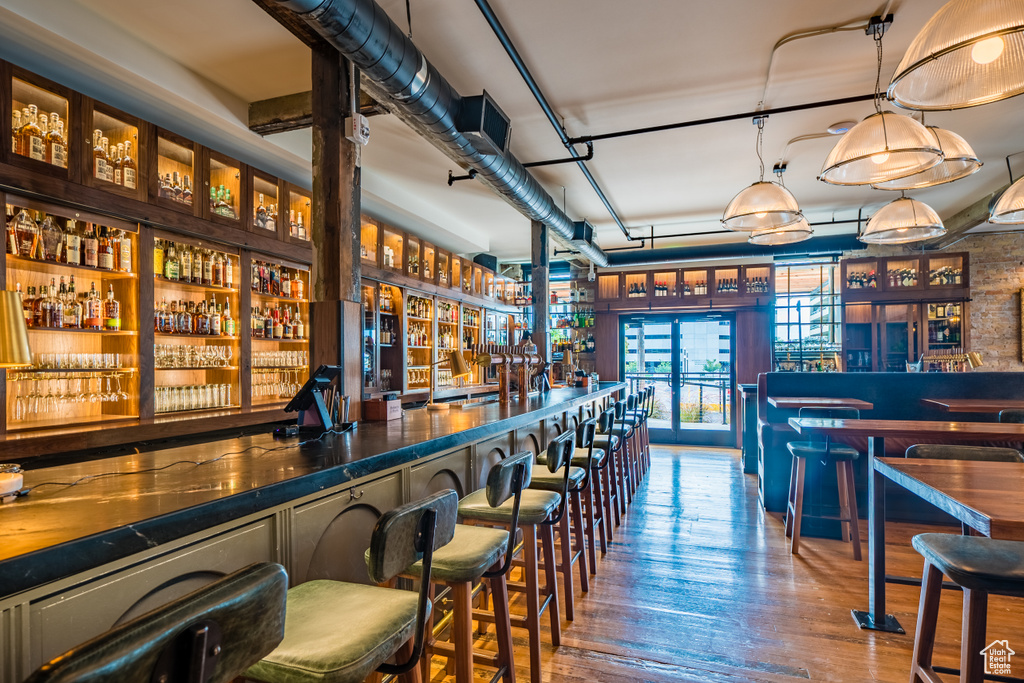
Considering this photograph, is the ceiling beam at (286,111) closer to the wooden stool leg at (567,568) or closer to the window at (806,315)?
the wooden stool leg at (567,568)

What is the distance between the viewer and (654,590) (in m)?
3.37

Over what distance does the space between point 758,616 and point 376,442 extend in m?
2.38

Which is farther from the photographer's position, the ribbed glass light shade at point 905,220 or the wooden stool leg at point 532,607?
the ribbed glass light shade at point 905,220

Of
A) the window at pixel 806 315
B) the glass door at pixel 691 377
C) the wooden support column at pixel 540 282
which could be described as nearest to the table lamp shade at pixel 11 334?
the wooden support column at pixel 540 282

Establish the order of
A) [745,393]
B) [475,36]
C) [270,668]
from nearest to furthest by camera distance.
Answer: [270,668], [475,36], [745,393]

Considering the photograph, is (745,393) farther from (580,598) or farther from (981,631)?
(981,631)

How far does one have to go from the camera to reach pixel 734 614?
9.98 ft

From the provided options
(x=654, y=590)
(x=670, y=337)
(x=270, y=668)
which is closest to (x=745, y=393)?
(x=670, y=337)

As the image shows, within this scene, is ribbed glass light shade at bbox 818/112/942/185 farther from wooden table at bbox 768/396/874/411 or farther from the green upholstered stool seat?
the green upholstered stool seat

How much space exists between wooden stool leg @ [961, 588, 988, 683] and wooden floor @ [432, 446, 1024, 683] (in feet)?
2.54

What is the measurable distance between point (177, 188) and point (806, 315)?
31.2 feet

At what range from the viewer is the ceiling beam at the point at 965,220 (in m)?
6.71

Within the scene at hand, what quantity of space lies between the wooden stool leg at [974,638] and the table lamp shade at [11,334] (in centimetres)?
304

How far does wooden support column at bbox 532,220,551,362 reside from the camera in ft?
23.9
